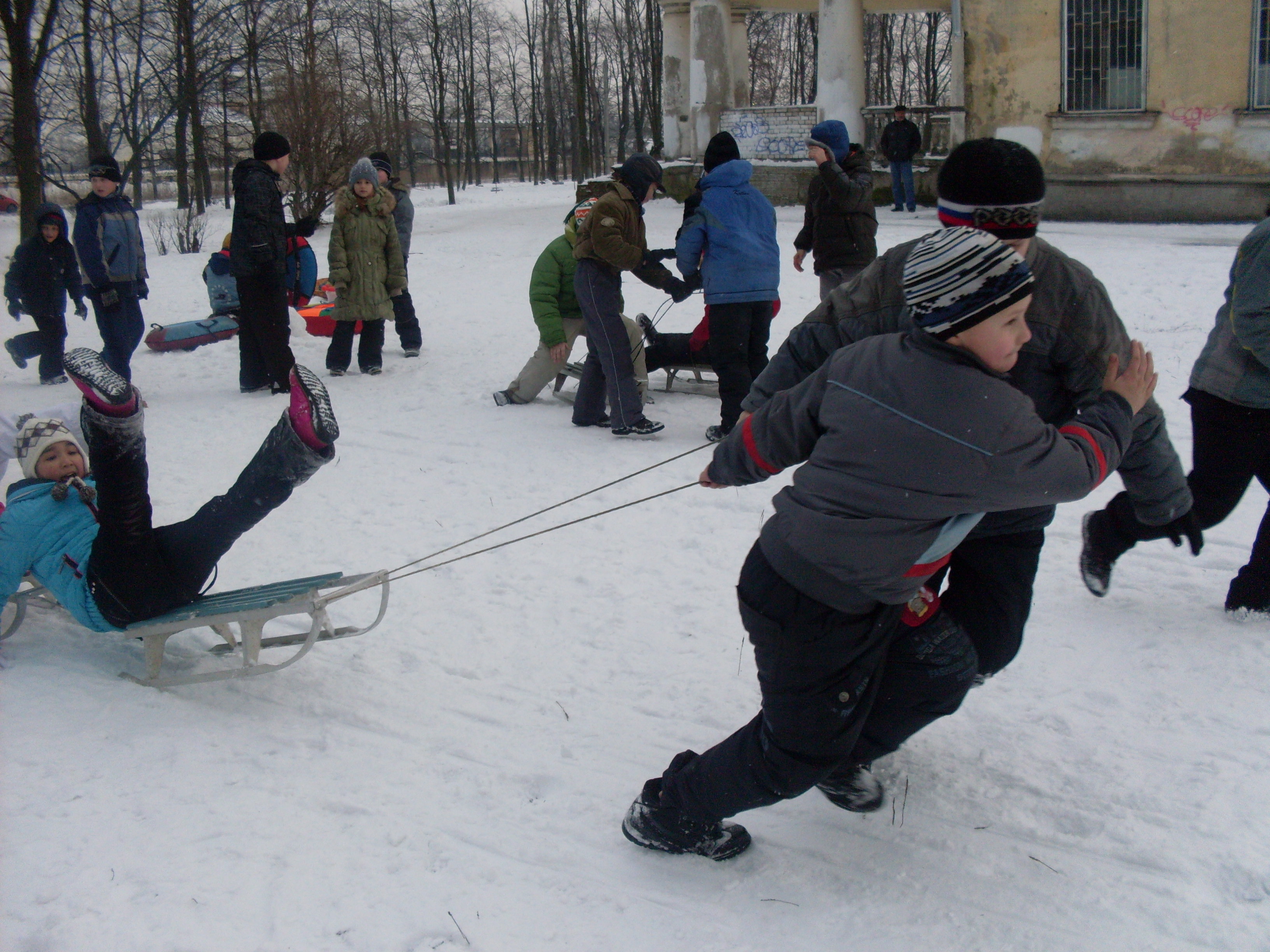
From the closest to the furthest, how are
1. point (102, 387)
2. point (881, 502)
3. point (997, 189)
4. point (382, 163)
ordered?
point (881, 502), point (997, 189), point (102, 387), point (382, 163)

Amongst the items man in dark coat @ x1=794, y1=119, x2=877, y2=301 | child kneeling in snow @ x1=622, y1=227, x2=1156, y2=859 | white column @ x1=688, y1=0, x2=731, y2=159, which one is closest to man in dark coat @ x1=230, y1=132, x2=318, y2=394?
man in dark coat @ x1=794, y1=119, x2=877, y2=301

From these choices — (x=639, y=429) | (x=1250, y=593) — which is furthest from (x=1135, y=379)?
(x=639, y=429)

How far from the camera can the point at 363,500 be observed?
5707 millimetres

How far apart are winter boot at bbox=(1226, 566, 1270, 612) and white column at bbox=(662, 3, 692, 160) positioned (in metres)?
19.3

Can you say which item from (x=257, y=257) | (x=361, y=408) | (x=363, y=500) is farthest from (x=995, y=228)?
(x=257, y=257)

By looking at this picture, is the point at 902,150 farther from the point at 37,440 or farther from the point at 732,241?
the point at 37,440

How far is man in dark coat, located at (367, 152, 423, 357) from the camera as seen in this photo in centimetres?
945

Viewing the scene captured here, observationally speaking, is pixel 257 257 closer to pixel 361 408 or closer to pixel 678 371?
pixel 361 408

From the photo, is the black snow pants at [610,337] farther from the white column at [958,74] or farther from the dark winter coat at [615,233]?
the white column at [958,74]

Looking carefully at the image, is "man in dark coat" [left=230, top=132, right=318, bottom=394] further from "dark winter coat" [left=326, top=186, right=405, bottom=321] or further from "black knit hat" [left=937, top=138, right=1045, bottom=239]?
"black knit hat" [left=937, top=138, right=1045, bottom=239]

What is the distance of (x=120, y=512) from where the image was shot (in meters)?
3.41

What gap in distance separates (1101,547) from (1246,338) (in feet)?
2.83

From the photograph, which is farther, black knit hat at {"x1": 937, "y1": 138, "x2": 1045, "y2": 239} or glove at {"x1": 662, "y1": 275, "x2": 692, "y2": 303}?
glove at {"x1": 662, "y1": 275, "x2": 692, "y2": 303}

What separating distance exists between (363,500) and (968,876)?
3.98 meters
